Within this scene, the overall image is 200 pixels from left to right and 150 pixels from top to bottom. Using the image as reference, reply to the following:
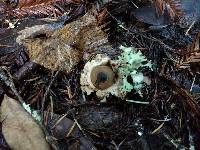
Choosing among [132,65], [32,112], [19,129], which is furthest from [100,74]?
[19,129]

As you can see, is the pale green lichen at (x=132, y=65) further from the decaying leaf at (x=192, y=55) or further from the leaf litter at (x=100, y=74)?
the decaying leaf at (x=192, y=55)

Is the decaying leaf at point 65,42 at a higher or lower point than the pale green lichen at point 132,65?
higher

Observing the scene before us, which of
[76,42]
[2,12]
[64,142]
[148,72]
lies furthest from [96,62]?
[2,12]

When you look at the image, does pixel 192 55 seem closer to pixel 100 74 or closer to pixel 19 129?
pixel 100 74

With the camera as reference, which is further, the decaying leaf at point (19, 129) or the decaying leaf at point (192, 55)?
the decaying leaf at point (192, 55)

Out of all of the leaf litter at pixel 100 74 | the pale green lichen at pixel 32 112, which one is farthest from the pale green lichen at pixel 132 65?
the pale green lichen at pixel 32 112

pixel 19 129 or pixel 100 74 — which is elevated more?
pixel 100 74
